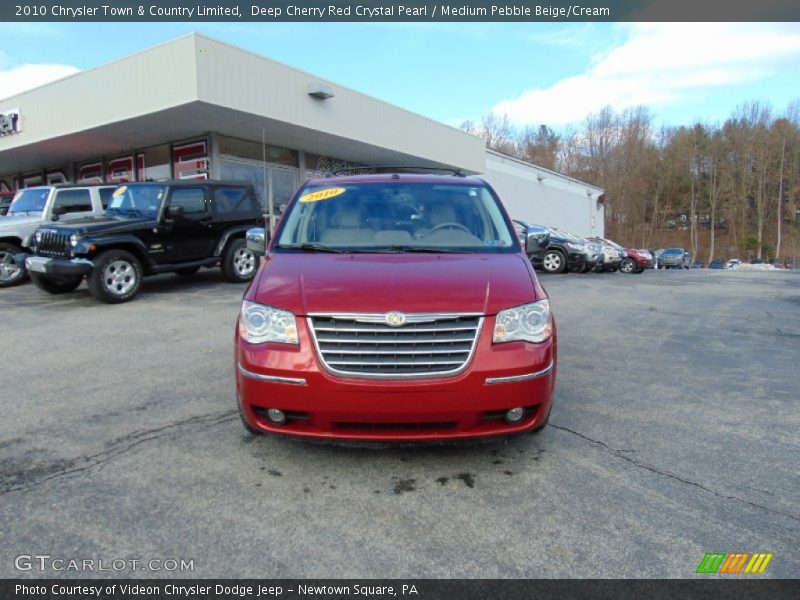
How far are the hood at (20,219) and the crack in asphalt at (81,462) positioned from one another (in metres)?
9.28

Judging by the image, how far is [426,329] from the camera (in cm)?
276

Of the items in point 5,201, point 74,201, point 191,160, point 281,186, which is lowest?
point 74,201

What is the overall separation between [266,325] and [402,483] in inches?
45.0

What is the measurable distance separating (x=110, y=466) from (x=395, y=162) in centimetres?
2143

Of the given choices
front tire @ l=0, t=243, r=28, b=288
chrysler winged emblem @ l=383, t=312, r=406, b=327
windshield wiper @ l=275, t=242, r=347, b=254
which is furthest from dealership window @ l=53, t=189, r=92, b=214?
chrysler winged emblem @ l=383, t=312, r=406, b=327

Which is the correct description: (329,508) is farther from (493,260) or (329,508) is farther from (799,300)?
(799,300)

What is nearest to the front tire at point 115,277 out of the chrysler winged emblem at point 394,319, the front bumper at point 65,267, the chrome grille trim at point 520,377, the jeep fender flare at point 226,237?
the front bumper at point 65,267

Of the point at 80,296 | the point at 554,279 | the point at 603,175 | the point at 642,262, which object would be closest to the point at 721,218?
the point at 603,175

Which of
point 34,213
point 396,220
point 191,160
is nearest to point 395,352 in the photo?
point 396,220

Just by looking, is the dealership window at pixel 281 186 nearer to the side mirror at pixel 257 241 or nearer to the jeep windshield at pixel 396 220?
A: the side mirror at pixel 257 241

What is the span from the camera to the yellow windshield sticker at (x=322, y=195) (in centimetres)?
430

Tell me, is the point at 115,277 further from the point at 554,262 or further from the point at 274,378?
the point at 554,262

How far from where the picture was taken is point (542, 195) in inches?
1491
